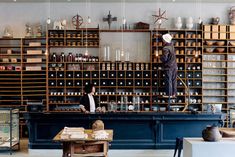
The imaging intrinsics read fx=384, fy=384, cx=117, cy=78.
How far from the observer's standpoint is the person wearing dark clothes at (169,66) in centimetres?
1063

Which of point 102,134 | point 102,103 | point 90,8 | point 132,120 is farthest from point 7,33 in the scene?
point 102,134

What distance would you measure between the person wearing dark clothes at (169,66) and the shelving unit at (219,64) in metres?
1.17

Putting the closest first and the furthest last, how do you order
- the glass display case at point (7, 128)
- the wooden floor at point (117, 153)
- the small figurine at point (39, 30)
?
the wooden floor at point (117, 153), the glass display case at point (7, 128), the small figurine at point (39, 30)

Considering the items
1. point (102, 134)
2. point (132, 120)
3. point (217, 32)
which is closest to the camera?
point (102, 134)

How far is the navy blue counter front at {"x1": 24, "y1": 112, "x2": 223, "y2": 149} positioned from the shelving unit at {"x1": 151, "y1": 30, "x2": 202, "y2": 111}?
2.75 metres

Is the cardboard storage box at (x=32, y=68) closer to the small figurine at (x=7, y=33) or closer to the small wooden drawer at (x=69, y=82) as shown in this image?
the small wooden drawer at (x=69, y=82)

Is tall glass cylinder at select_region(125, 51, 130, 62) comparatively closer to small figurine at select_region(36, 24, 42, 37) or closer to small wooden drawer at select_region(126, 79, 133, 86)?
small wooden drawer at select_region(126, 79, 133, 86)

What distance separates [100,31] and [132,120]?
12.7 ft

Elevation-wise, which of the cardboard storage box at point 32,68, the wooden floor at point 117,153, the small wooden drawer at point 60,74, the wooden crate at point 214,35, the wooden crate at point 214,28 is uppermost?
the wooden crate at point 214,28

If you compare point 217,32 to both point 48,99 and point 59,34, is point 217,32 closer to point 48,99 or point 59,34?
point 59,34

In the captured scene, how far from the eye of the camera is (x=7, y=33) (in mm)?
11359

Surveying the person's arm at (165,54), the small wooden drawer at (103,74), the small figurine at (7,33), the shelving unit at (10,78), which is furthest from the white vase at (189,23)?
the small figurine at (7,33)

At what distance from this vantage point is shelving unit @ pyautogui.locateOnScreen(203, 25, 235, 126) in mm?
11305

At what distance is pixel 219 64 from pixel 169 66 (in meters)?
1.75
